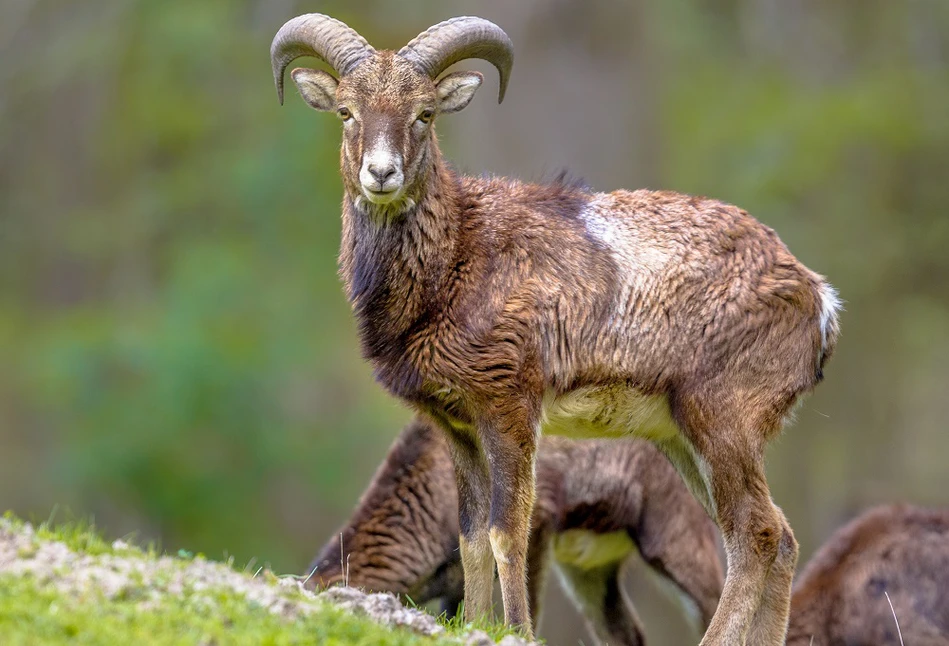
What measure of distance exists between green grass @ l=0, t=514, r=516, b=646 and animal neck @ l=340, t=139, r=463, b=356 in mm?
2311

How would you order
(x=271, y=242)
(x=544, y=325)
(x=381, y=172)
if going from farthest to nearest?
(x=271, y=242) < (x=544, y=325) < (x=381, y=172)

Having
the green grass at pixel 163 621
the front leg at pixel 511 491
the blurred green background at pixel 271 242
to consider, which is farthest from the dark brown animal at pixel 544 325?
the blurred green background at pixel 271 242

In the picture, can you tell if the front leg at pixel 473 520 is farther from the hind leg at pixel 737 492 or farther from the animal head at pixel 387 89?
the animal head at pixel 387 89

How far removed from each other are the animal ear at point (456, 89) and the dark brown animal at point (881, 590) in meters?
5.35

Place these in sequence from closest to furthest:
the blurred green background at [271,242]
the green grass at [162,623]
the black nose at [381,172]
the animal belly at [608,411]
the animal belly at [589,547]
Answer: the green grass at [162,623]
the black nose at [381,172]
the animal belly at [608,411]
the animal belly at [589,547]
the blurred green background at [271,242]

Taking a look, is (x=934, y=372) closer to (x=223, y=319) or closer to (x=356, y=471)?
(x=356, y=471)

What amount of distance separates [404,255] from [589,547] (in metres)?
4.22

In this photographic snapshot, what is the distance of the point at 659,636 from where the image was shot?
49.6 ft

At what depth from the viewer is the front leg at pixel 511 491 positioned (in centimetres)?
802

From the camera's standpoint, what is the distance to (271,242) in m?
25.8

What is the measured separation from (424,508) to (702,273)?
3455 millimetres

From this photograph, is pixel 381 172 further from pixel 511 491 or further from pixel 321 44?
pixel 511 491

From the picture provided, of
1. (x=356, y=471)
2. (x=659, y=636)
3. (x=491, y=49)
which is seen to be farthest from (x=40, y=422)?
(x=491, y=49)

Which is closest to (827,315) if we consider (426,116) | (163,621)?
(426,116)
